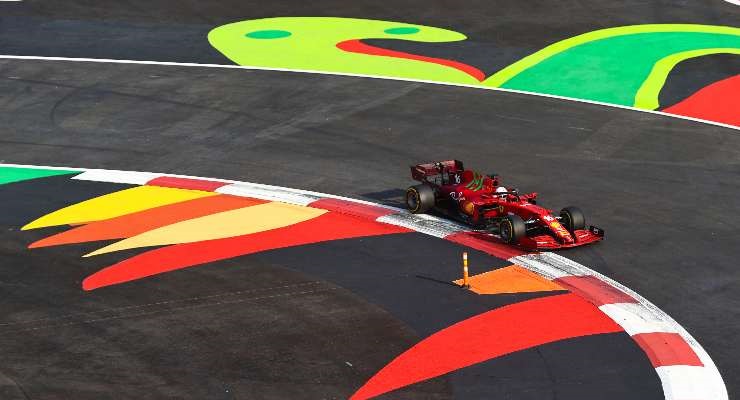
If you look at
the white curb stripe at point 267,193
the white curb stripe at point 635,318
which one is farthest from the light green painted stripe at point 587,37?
the white curb stripe at point 635,318

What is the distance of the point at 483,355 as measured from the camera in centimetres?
2361

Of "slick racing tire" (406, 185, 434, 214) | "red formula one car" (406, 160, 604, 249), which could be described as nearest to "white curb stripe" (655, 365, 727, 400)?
"red formula one car" (406, 160, 604, 249)

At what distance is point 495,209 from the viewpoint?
30.8 m

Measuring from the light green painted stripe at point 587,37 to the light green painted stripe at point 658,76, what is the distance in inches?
127

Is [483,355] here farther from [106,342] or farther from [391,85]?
[391,85]

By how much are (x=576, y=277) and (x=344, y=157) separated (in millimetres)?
11595

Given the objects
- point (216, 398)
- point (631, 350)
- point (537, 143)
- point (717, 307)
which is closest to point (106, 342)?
point (216, 398)

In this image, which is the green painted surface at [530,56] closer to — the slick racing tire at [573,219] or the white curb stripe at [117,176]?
the white curb stripe at [117,176]

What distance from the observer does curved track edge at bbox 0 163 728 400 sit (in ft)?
74.2

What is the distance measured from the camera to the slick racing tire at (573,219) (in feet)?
97.6

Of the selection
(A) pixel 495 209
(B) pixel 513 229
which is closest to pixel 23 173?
(A) pixel 495 209

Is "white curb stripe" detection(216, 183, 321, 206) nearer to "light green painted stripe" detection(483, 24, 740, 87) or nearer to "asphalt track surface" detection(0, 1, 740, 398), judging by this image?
"asphalt track surface" detection(0, 1, 740, 398)

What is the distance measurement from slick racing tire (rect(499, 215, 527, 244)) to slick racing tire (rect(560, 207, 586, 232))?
1.14 meters

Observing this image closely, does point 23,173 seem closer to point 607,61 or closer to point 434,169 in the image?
point 434,169
